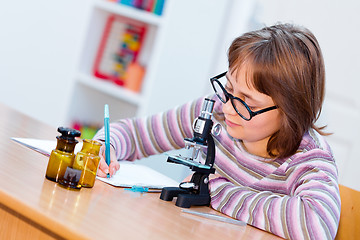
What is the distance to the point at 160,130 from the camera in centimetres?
191

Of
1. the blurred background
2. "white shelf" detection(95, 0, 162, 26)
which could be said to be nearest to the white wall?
the blurred background

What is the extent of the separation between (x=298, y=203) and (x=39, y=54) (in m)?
2.83

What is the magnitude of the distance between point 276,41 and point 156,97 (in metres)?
1.90

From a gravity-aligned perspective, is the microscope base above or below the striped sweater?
below

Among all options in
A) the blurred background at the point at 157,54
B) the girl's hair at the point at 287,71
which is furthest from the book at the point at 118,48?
the girl's hair at the point at 287,71

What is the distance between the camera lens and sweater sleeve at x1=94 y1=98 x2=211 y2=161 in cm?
189

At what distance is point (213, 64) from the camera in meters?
3.41

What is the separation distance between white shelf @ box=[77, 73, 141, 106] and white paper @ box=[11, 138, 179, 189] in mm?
1743

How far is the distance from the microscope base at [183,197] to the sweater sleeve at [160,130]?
1.57 feet

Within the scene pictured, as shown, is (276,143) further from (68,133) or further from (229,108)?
(68,133)

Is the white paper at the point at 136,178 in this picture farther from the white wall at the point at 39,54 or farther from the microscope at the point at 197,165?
the white wall at the point at 39,54

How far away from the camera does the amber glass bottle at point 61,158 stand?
49.6 inches

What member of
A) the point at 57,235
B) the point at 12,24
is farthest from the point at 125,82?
the point at 57,235

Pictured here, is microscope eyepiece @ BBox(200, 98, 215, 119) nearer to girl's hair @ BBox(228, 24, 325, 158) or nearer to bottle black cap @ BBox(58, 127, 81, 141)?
girl's hair @ BBox(228, 24, 325, 158)
